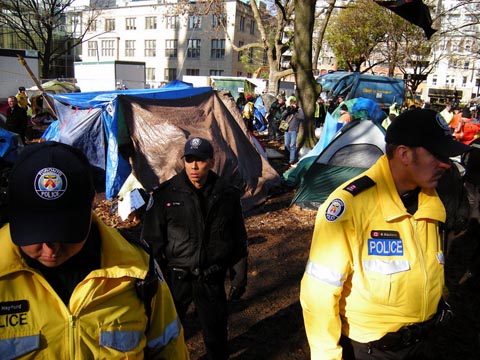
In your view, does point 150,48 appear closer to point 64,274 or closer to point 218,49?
point 218,49

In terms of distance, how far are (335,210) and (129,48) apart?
64.4 m

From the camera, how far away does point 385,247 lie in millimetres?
1755

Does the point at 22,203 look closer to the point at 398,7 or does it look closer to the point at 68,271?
the point at 68,271

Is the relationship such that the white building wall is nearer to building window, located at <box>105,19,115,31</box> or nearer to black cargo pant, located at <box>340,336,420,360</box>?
building window, located at <box>105,19,115,31</box>

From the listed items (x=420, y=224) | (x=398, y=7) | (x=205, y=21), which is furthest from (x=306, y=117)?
(x=205, y=21)

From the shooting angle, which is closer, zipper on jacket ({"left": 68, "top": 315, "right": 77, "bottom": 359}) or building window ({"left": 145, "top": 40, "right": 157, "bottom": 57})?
zipper on jacket ({"left": 68, "top": 315, "right": 77, "bottom": 359})

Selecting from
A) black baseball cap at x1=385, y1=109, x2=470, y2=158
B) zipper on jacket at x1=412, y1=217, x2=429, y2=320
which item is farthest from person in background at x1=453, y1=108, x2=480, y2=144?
zipper on jacket at x1=412, y1=217, x2=429, y2=320

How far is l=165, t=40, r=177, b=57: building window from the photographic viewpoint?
57188 millimetres

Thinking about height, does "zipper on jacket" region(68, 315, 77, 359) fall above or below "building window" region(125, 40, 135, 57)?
below

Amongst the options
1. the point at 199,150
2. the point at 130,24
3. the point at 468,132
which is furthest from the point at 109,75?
the point at 130,24

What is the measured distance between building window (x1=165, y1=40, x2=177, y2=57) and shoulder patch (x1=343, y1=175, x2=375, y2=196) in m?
59.1

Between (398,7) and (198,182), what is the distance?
2.43 m

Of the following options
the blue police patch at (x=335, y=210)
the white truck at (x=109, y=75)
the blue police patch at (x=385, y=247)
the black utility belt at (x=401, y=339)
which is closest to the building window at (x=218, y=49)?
the white truck at (x=109, y=75)

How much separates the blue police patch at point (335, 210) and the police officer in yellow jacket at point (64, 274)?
82 cm
